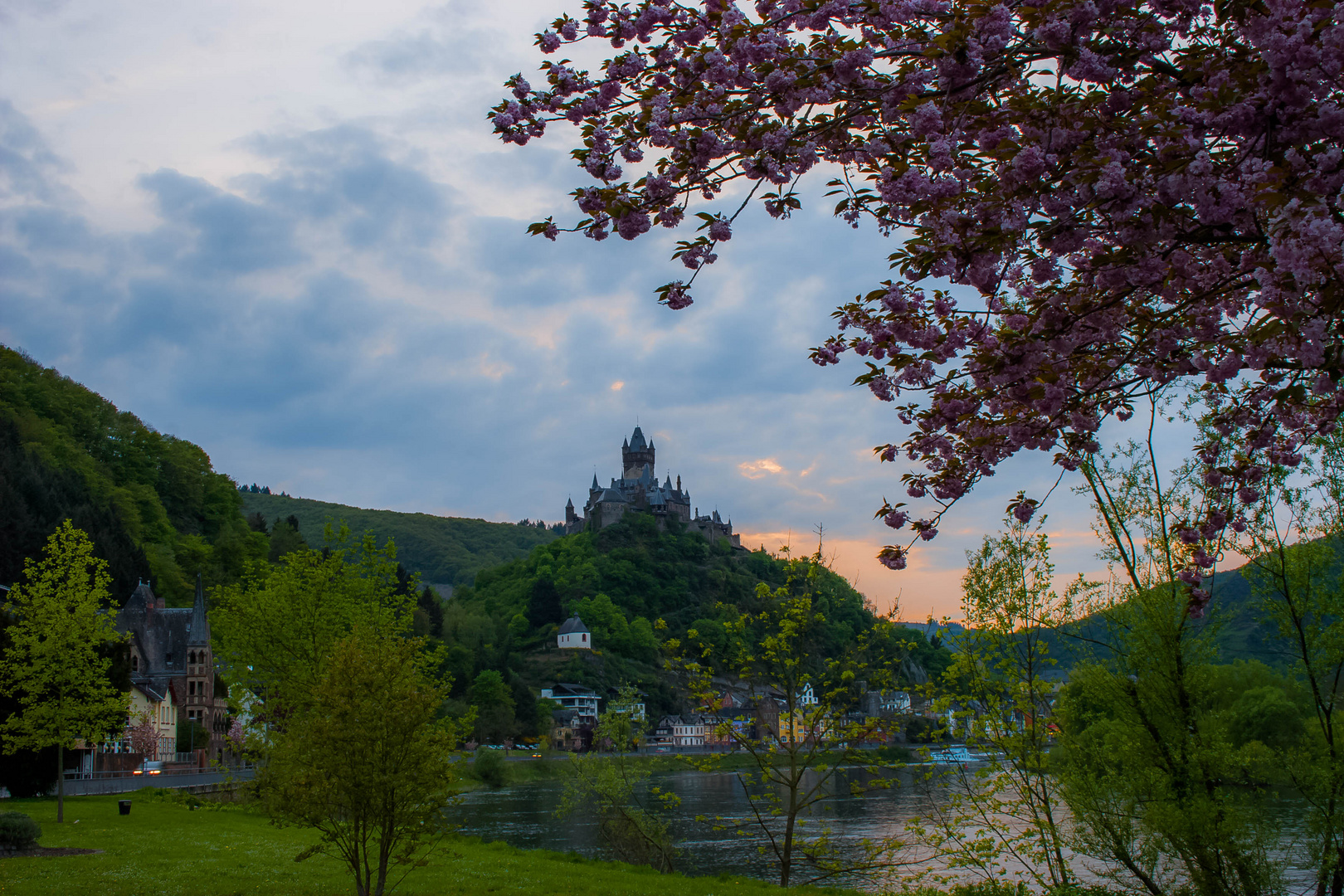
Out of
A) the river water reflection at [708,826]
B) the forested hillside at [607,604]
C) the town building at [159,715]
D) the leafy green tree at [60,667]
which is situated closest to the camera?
the leafy green tree at [60,667]

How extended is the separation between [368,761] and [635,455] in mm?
181839

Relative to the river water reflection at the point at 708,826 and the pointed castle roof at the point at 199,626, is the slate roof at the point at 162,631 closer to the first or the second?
the pointed castle roof at the point at 199,626

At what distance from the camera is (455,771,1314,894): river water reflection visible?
2888 centimetres

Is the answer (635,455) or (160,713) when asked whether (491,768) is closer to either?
(160,713)

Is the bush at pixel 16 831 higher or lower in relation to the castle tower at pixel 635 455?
lower

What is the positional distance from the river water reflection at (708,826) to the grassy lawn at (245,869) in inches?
102

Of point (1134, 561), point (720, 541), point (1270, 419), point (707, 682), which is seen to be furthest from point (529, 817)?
point (720, 541)

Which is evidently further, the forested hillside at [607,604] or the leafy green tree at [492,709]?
the forested hillside at [607,604]

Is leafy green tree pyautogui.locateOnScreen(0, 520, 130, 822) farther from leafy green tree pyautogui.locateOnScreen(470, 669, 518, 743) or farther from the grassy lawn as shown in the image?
leafy green tree pyautogui.locateOnScreen(470, 669, 518, 743)

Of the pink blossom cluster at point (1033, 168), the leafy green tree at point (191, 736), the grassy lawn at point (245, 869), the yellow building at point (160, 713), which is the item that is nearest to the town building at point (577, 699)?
the leafy green tree at point (191, 736)

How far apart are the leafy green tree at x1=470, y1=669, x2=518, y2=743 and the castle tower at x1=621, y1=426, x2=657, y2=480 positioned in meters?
90.9

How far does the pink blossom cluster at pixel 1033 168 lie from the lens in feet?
15.5

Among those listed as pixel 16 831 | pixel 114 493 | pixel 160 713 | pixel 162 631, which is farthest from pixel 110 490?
pixel 16 831

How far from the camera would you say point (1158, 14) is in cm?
562
